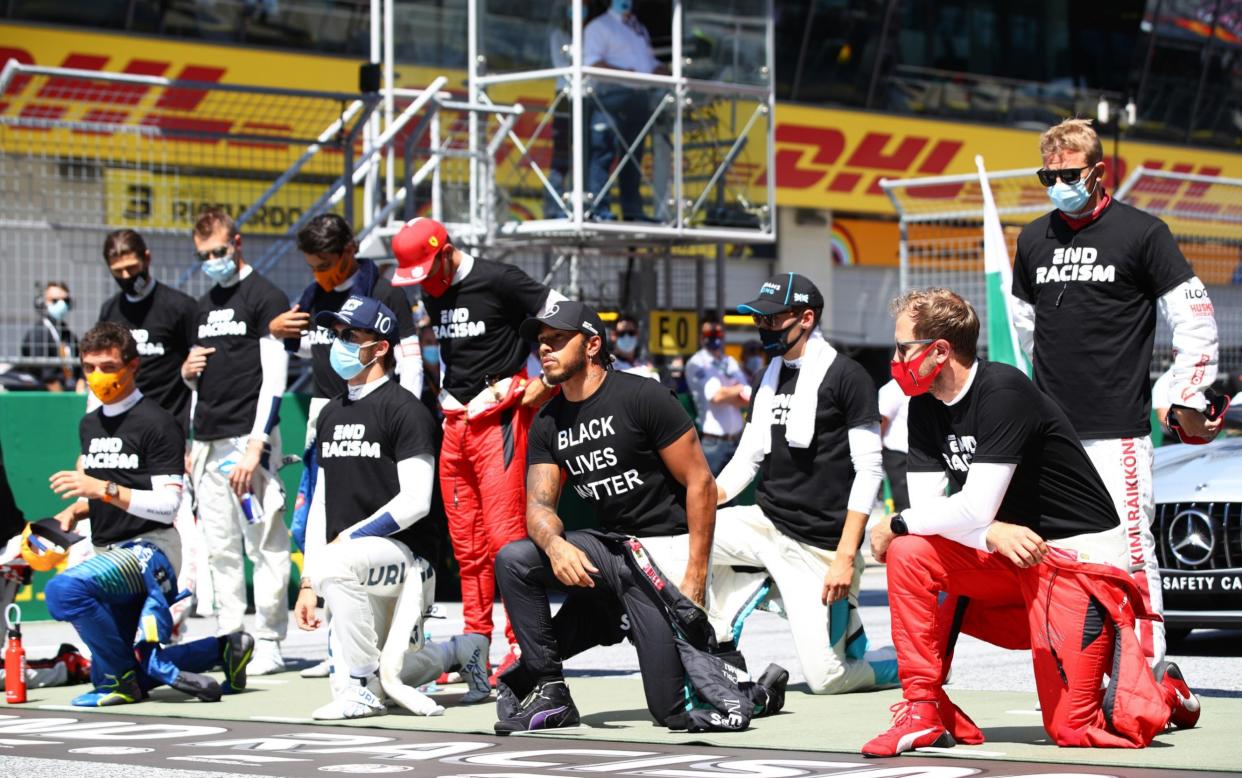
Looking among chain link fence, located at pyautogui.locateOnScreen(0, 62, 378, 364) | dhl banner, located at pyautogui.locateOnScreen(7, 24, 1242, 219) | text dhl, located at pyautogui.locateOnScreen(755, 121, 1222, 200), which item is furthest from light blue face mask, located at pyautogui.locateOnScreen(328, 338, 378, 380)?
text dhl, located at pyautogui.locateOnScreen(755, 121, 1222, 200)

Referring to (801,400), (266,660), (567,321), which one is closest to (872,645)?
(801,400)

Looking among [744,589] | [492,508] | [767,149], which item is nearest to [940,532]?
[744,589]

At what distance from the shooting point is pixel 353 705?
850cm

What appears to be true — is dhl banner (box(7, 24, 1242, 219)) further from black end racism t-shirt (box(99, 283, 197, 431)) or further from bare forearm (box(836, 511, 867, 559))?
bare forearm (box(836, 511, 867, 559))

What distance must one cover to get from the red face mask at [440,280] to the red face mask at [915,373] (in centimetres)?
308

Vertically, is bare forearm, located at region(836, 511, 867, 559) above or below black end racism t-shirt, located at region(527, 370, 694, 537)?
below

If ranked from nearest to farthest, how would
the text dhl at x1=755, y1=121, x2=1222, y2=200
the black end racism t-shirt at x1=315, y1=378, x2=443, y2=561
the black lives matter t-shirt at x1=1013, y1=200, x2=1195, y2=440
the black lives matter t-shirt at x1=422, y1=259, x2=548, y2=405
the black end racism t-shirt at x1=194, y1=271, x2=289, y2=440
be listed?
the black lives matter t-shirt at x1=1013, y1=200, x2=1195, y2=440 < the black end racism t-shirt at x1=315, y1=378, x2=443, y2=561 < the black lives matter t-shirt at x1=422, y1=259, x2=548, y2=405 < the black end racism t-shirt at x1=194, y1=271, x2=289, y2=440 < the text dhl at x1=755, y1=121, x2=1222, y2=200

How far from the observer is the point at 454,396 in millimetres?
9617

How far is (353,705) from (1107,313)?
3.37m

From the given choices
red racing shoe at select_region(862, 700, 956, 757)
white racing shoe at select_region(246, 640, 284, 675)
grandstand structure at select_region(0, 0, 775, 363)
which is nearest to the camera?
red racing shoe at select_region(862, 700, 956, 757)

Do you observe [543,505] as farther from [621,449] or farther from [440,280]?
[440,280]

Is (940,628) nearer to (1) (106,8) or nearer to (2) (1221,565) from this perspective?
(2) (1221,565)

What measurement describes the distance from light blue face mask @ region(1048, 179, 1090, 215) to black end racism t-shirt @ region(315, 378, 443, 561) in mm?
2786

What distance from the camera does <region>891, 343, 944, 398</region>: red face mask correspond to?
7.01 m
